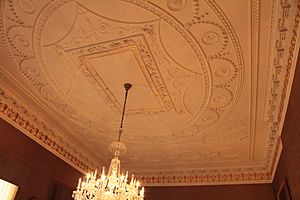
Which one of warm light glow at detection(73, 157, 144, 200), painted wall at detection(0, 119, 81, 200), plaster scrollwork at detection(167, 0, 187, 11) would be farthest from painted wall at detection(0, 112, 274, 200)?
plaster scrollwork at detection(167, 0, 187, 11)

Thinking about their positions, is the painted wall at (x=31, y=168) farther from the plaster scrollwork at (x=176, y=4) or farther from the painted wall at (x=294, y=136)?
the painted wall at (x=294, y=136)

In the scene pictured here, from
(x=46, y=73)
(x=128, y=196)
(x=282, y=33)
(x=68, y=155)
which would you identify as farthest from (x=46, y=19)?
(x=68, y=155)

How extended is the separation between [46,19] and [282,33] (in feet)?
9.38

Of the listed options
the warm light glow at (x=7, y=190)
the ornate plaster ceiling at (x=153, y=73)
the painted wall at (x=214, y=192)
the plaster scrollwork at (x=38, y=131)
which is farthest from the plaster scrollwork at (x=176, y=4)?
the painted wall at (x=214, y=192)

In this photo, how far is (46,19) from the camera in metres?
3.25

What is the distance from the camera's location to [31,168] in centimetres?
513

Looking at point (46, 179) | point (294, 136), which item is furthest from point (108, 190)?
point (294, 136)

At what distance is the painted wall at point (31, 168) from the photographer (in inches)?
181

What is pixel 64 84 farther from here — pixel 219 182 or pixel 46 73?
pixel 219 182

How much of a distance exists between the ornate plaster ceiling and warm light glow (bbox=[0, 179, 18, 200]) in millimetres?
1034

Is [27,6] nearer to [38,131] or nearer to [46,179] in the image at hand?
[38,131]

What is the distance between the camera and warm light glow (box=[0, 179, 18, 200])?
4434 mm

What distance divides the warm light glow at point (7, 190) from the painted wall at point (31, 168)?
0.07 meters

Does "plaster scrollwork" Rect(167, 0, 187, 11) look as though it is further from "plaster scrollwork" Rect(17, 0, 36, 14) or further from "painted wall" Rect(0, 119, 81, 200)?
"painted wall" Rect(0, 119, 81, 200)
